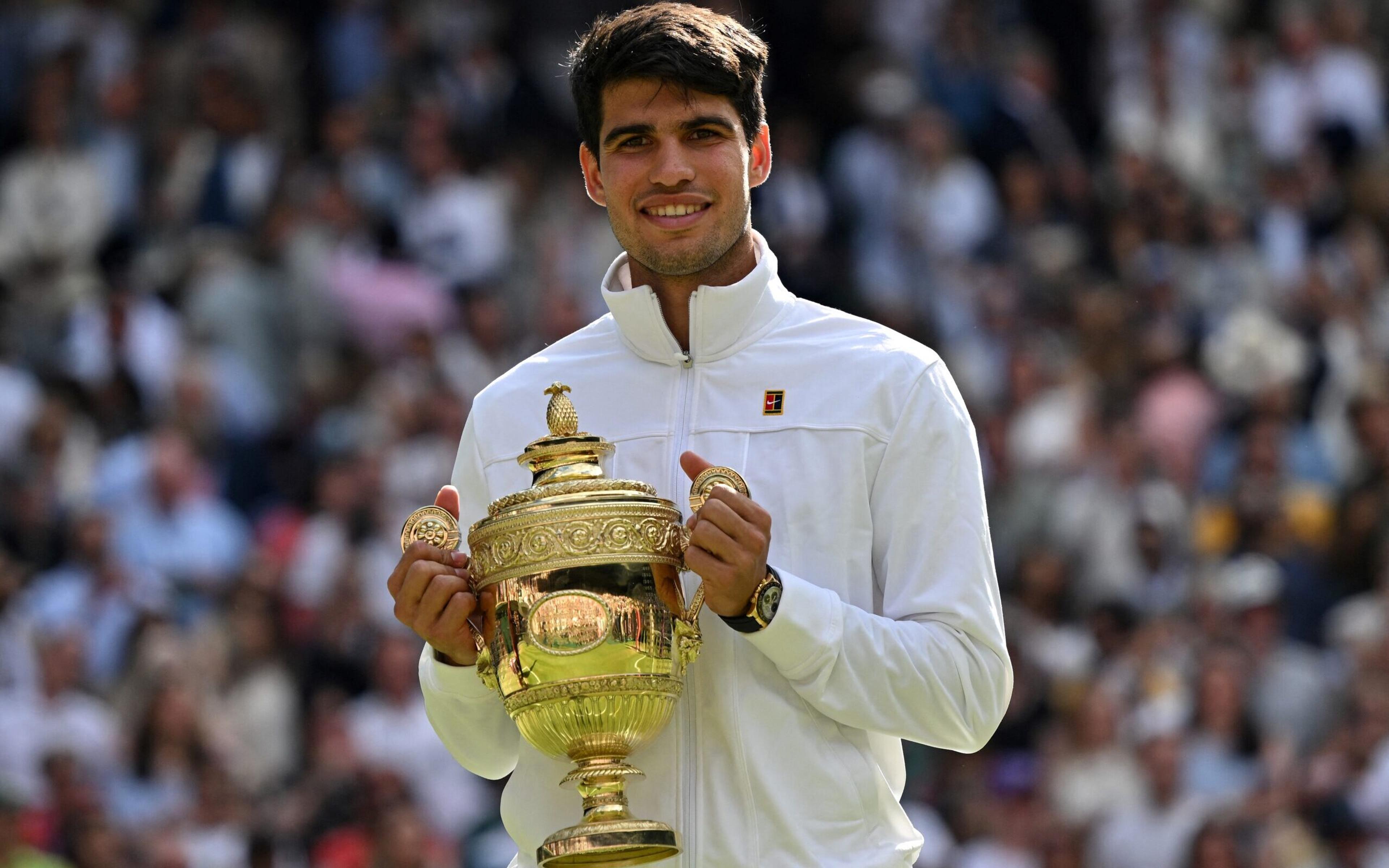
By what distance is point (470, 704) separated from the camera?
3586 mm

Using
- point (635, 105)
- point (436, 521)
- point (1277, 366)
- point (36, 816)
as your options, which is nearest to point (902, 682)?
point (436, 521)

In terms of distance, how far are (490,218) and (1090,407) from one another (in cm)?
327

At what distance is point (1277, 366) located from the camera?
10773mm

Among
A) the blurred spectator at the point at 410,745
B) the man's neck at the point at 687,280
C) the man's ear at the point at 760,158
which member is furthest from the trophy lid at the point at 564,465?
the blurred spectator at the point at 410,745

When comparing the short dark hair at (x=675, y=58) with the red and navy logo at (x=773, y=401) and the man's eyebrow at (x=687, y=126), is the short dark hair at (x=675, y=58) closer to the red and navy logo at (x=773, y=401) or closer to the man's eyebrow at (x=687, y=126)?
the man's eyebrow at (x=687, y=126)

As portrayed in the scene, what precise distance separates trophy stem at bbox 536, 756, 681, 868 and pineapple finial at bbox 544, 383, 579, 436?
48 centimetres

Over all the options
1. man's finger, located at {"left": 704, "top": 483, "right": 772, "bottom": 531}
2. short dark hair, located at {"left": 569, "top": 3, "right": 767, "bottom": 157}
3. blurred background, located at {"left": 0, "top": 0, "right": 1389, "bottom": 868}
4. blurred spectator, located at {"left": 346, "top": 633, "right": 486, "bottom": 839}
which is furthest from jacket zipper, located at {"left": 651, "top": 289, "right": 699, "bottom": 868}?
blurred spectator, located at {"left": 346, "top": 633, "right": 486, "bottom": 839}

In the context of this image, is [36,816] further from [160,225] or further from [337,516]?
[160,225]

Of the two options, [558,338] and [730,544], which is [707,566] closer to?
[730,544]

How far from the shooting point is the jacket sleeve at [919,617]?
10.9 ft

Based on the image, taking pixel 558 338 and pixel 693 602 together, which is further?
pixel 558 338

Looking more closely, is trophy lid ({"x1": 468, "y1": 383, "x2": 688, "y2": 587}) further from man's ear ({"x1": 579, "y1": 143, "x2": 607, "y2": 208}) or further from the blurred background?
the blurred background

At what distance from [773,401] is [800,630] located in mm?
466

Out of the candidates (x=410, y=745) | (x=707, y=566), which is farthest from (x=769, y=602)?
(x=410, y=745)
